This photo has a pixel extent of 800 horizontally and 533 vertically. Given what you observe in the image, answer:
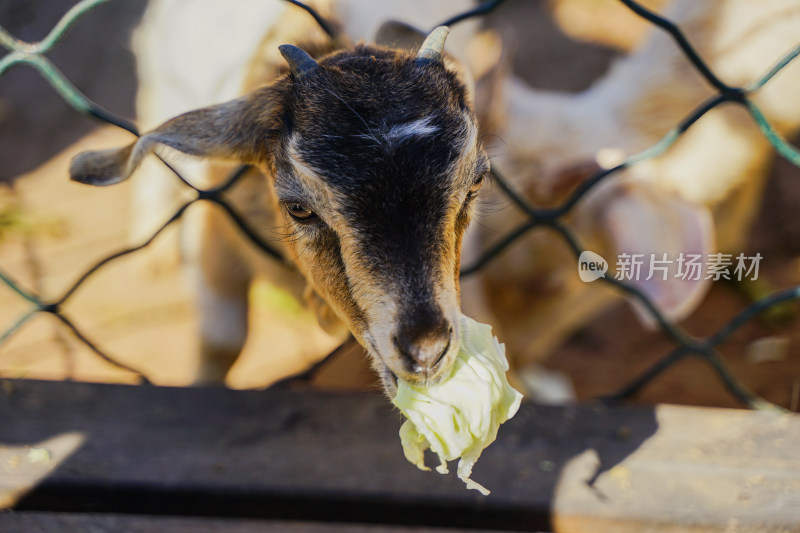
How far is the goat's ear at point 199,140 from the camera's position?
0.79 metres

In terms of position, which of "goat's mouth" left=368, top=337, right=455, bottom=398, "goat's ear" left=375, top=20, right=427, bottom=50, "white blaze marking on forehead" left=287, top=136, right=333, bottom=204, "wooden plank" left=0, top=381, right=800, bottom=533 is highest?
"goat's ear" left=375, top=20, right=427, bottom=50

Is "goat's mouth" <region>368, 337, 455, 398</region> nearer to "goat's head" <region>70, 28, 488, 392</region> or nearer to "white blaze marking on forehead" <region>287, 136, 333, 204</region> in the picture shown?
"goat's head" <region>70, 28, 488, 392</region>

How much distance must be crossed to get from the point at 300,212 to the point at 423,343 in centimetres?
23

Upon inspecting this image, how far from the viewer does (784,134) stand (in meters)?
1.53

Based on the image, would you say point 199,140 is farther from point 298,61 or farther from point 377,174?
point 377,174

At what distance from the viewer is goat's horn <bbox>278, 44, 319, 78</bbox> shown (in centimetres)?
73

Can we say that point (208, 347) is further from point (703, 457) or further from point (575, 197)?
point (703, 457)

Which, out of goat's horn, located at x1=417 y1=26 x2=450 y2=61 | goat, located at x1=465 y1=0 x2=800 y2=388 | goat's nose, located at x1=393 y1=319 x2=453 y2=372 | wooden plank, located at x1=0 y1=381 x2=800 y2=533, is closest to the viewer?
goat's nose, located at x1=393 y1=319 x2=453 y2=372

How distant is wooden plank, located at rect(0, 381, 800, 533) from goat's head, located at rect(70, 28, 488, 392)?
27 cm

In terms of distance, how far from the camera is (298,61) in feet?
2.39

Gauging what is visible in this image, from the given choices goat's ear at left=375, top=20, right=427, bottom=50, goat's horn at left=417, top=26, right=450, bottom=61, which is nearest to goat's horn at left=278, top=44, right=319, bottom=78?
goat's horn at left=417, top=26, right=450, bottom=61

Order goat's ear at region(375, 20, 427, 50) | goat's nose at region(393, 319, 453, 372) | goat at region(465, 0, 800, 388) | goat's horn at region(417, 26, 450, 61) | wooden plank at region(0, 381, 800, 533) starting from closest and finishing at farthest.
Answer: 1. goat's nose at region(393, 319, 453, 372)
2. goat's horn at region(417, 26, 450, 61)
3. wooden plank at region(0, 381, 800, 533)
4. goat's ear at region(375, 20, 427, 50)
5. goat at region(465, 0, 800, 388)

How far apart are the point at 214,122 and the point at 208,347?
691 mm

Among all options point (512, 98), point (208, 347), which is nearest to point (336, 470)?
point (208, 347)
